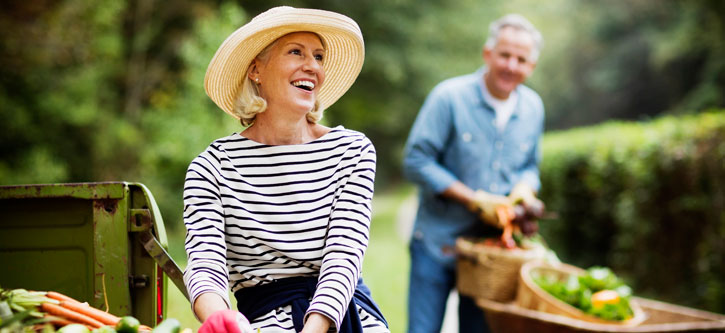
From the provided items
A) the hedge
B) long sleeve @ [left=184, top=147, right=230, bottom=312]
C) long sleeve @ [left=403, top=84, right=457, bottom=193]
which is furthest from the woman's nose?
the hedge

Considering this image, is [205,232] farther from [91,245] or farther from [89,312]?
[91,245]

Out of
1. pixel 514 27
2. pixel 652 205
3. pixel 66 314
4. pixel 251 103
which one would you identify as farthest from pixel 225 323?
pixel 652 205

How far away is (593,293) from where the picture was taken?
4625mm

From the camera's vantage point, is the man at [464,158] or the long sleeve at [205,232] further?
the man at [464,158]

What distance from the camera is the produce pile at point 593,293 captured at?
4352 millimetres

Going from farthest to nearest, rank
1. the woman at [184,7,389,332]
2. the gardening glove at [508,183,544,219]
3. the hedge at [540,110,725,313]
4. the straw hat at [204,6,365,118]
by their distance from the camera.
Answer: the hedge at [540,110,725,313] < the gardening glove at [508,183,544,219] < the straw hat at [204,6,365,118] < the woman at [184,7,389,332]

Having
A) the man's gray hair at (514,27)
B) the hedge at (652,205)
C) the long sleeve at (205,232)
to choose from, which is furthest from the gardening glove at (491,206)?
the hedge at (652,205)

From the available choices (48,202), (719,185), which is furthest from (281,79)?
(719,185)

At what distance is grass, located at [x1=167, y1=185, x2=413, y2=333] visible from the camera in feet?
26.7

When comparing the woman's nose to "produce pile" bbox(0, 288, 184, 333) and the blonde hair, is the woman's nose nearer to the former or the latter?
the blonde hair

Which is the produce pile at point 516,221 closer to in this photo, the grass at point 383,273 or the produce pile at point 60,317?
the produce pile at point 60,317

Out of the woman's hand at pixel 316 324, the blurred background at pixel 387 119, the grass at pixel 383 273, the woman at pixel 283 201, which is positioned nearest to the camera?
the woman's hand at pixel 316 324

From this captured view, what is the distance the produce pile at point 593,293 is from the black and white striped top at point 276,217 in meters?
2.18

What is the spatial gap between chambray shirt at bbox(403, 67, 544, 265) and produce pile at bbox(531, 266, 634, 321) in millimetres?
492
